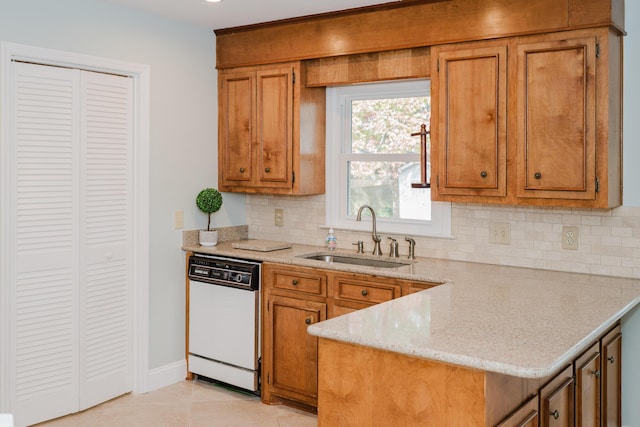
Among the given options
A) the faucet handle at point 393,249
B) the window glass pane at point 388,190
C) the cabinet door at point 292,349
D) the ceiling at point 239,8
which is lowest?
the cabinet door at point 292,349

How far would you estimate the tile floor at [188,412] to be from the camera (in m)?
3.73

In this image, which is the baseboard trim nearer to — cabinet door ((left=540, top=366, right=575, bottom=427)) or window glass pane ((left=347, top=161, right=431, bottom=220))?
window glass pane ((left=347, top=161, right=431, bottom=220))

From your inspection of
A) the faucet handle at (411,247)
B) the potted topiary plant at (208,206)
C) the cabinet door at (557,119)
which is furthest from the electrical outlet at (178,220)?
the cabinet door at (557,119)

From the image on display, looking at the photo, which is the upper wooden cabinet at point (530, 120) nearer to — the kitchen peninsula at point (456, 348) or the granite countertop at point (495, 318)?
the granite countertop at point (495, 318)

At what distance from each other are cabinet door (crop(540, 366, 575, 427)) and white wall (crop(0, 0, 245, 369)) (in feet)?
8.91

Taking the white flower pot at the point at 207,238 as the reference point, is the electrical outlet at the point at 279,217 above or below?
above

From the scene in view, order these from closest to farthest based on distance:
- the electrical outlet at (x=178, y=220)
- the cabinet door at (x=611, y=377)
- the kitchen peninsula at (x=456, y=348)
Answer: the kitchen peninsula at (x=456, y=348) < the cabinet door at (x=611, y=377) < the electrical outlet at (x=178, y=220)

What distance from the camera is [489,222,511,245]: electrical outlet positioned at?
373 centimetres

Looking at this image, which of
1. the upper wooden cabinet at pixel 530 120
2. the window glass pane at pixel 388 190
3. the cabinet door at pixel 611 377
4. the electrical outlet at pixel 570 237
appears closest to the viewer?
the cabinet door at pixel 611 377

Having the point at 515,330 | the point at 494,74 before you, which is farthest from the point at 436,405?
the point at 494,74

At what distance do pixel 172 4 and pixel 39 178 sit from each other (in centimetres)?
132

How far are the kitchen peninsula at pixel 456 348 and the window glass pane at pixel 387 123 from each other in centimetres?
149

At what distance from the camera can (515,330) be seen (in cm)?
226

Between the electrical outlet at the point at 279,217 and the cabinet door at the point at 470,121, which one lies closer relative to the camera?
the cabinet door at the point at 470,121
